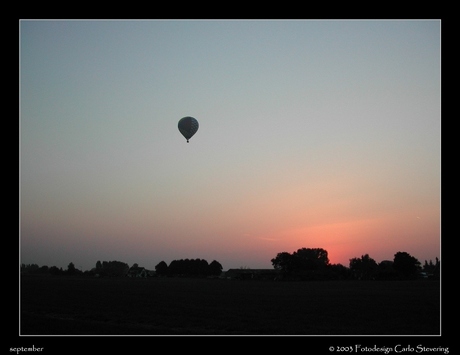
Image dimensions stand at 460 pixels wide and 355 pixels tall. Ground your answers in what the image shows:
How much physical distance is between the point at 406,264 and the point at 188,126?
234 feet

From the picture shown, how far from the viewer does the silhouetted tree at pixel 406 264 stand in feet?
315

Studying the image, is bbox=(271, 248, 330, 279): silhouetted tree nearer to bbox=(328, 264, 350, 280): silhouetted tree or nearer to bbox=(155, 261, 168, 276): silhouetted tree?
bbox=(328, 264, 350, 280): silhouetted tree

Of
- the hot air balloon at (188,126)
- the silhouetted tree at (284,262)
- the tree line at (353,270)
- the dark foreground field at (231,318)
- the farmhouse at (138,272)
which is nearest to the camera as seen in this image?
the dark foreground field at (231,318)

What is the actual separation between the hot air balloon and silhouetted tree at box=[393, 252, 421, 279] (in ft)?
223

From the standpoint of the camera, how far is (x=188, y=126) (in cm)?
4047

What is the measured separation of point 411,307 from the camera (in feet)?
93.4

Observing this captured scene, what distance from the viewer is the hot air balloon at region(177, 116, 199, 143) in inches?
1594

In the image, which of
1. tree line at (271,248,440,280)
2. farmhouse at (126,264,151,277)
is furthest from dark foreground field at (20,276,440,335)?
farmhouse at (126,264,151,277)

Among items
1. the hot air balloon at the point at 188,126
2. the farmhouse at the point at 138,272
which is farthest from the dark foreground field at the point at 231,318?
the farmhouse at the point at 138,272

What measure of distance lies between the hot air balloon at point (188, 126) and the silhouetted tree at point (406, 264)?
67999 mm

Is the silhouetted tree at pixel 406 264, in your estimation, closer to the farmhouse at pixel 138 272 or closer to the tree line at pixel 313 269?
the tree line at pixel 313 269

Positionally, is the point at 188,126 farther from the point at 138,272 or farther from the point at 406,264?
the point at 138,272
